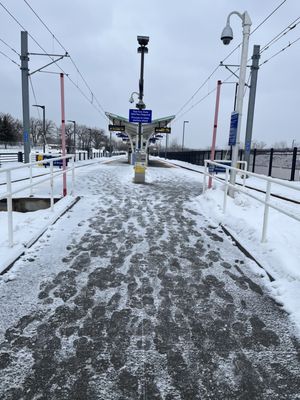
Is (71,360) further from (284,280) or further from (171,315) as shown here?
(284,280)

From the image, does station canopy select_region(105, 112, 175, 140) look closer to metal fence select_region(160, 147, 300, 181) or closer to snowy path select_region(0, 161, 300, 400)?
metal fence select_region(160, 147, 300, 181)

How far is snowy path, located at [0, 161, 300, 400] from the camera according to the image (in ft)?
7.68

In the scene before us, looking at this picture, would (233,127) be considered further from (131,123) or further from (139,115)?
(131,123)

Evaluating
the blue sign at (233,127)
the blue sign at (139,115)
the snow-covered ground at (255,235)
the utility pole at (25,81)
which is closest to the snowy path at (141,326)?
the snow-covered ground at (255,235)

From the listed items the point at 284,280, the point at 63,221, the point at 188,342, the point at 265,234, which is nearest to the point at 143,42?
the point at 63,221

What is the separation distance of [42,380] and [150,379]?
2.70 ft

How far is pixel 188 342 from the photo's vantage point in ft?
9.38

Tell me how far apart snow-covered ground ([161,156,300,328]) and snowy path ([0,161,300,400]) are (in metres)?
0.21

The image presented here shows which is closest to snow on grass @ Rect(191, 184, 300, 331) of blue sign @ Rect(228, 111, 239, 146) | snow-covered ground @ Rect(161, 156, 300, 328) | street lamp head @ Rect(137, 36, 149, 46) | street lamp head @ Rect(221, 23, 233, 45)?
snow-covered ground @ Rect(161, 156, 300, 328)

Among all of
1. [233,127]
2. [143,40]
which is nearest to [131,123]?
[143,40]

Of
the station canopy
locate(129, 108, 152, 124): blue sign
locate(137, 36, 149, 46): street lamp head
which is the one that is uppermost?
locate(137, 36, 149, 46): street lamp head

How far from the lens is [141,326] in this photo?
308cm

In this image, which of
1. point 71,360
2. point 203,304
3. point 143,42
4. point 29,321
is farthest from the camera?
point 143,42

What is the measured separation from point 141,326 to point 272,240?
306cm
